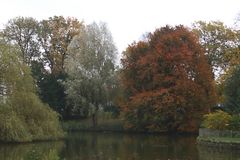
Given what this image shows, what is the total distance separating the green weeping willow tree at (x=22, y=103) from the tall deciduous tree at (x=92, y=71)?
55.2ft

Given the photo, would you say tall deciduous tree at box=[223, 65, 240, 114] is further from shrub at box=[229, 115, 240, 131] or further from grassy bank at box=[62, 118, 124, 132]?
grassy bank at box=[62, 118, 124, 132]

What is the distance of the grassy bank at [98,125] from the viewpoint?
6394 cm

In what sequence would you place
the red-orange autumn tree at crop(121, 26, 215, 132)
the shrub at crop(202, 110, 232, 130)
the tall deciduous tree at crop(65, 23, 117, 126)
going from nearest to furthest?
the shrub at crop(202, 110, 232, 130) < the red-orange autumn tree at crop(121, 26, 215, 132) < the tall deciduous tree at crop(65, 23, 117, 126)

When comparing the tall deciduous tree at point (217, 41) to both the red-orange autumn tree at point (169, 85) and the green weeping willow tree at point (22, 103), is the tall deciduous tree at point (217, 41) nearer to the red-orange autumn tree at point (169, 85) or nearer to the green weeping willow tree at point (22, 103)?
the red-orange autumn tree at point (169, 85)

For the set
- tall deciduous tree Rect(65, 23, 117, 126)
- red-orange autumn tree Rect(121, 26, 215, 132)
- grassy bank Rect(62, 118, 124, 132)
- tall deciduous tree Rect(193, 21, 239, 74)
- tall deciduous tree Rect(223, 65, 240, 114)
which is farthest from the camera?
tall deciduous tree Rect(193, 21, 239, 74)

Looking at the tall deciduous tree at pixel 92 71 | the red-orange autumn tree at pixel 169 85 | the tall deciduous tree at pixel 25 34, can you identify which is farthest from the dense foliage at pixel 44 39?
the red-orange autumn tree at pixel 169 85

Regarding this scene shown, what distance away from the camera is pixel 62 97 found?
6944 centimetres

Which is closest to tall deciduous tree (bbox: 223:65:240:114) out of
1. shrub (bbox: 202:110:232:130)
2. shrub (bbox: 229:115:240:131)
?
shrub (bbox: 202:110:232:130)

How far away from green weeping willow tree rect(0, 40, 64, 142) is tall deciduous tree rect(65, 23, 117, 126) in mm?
16810

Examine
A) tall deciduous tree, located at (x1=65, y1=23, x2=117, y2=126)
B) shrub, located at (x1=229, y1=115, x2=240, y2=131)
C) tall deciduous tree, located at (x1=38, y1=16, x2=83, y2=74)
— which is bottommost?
shrub, located at (x1=229, y1=115, x2=240, y2=131)

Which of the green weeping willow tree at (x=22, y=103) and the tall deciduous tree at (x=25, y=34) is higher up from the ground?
the tall deciduous tree at (x=25, y=34)

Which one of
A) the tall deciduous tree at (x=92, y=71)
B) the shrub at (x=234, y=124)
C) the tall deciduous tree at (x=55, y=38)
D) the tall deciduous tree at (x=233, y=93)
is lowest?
the shrub at (x=234, y=124)

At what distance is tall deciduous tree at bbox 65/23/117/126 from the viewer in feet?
206

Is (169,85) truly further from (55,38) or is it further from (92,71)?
(55,38)
